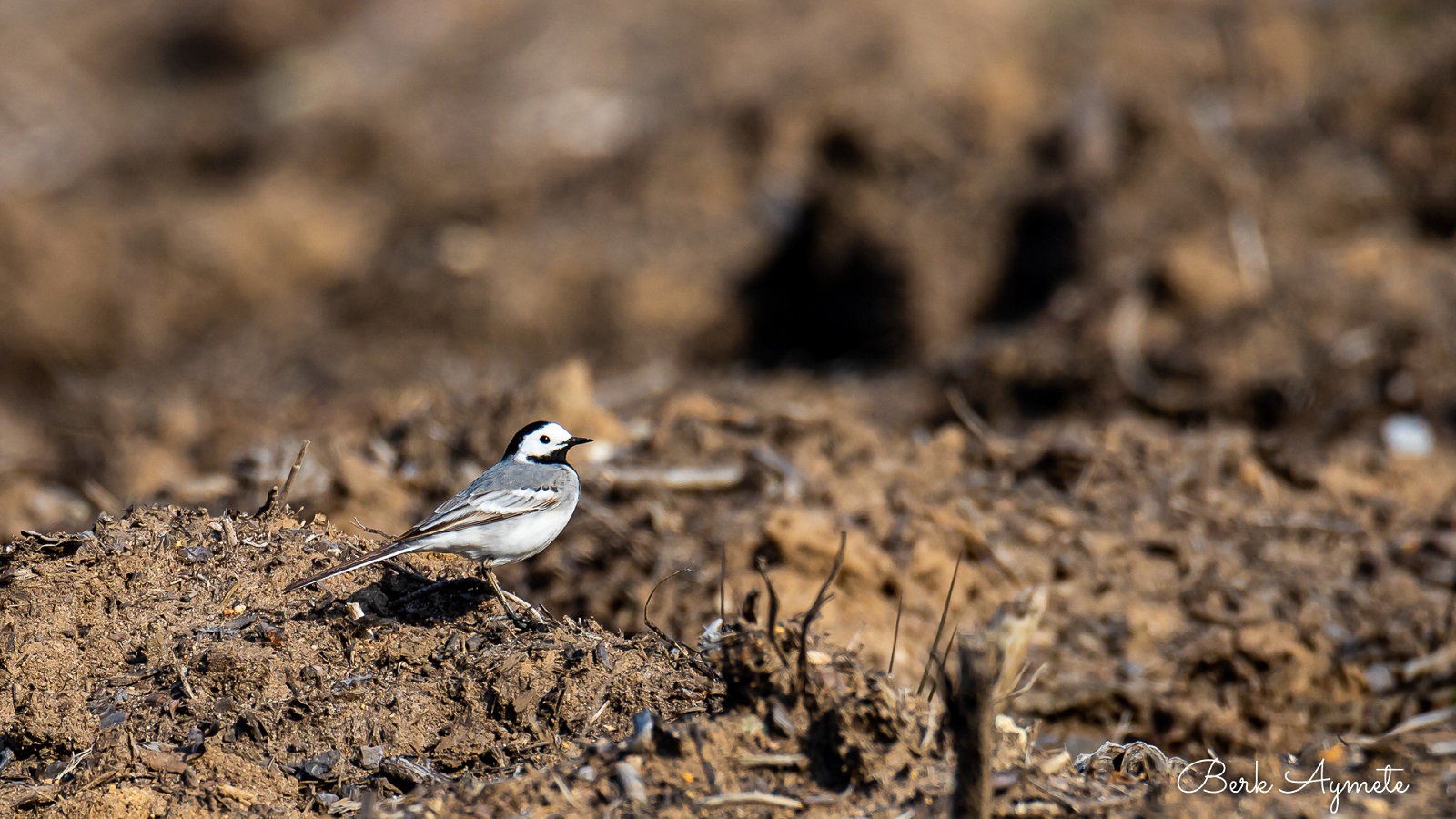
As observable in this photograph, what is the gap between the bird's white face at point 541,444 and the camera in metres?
6.19

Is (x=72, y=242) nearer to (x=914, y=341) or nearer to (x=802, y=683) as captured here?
(x=914, y=341)

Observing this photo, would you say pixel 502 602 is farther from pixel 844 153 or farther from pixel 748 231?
pixel 844 153

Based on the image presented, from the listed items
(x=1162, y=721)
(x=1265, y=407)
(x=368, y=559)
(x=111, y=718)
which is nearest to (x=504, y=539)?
(x=368, y=559)

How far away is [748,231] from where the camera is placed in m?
15.6

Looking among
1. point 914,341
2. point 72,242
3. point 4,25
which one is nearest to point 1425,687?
point 914,341

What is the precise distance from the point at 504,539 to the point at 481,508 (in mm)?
157

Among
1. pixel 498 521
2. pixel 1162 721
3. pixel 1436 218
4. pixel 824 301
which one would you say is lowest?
pixel 1162 721

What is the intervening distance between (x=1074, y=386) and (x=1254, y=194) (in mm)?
3470

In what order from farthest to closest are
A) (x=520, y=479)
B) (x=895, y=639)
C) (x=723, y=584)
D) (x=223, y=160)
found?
(x=223, y=160) < (x=520, y=479) < (x=723, y=584) < (x=895, y=639)

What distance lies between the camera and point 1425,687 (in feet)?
21.0

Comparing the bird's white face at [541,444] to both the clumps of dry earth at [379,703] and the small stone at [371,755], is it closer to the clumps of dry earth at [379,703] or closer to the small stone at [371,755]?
the clumps of dry earth at [379,703]

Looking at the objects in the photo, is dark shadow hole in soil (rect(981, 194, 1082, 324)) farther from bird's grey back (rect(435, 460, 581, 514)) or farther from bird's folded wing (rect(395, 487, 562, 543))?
bird's folded wing (rect(395, 487, 562, 543))

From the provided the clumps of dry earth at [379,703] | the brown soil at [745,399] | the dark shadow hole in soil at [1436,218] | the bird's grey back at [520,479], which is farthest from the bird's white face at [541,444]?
the dark shadow hole in soil at [1436,218]

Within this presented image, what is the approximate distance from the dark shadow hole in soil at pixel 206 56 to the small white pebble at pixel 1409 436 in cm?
2125
